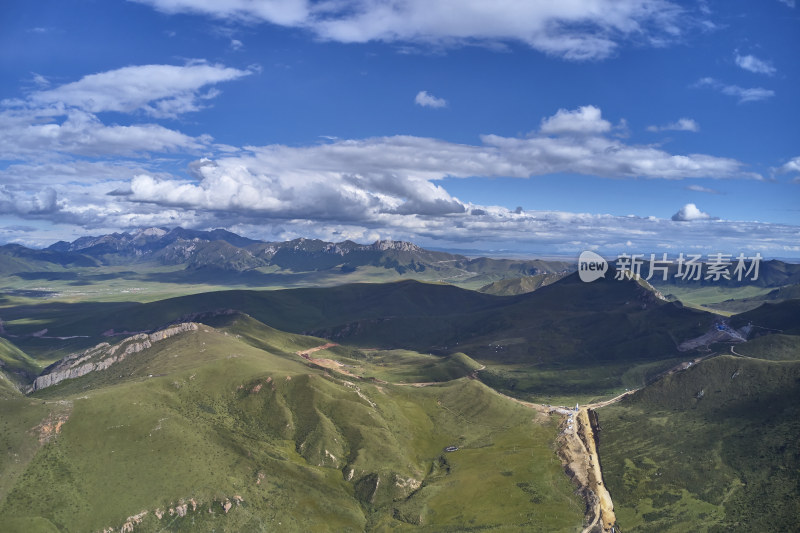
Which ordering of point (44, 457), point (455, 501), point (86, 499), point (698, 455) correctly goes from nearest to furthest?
point (86, 499), point (44, 457), point (455, 501), point (698, 455)

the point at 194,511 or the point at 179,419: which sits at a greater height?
the point at 179,419

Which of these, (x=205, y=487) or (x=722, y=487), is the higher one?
(x=722, y=487)

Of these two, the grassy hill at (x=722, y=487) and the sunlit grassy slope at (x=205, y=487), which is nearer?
the sunlit grassy slope at (x=205, y=487)

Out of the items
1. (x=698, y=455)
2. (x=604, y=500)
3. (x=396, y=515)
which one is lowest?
(x=396, y=515)

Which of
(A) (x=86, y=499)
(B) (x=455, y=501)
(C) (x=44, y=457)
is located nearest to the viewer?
(A) (x=86, y=499)

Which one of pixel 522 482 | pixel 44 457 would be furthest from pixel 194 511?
pixel 522 482

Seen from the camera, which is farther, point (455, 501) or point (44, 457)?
point (455, 501)

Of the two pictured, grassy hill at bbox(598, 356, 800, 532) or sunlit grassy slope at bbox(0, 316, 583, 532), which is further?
grassy hill at bbox(598, 356, 800, 532)

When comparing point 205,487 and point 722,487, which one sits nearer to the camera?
point 205,487

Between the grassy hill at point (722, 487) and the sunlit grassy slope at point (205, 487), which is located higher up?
the grassy hill at point (722, 487)

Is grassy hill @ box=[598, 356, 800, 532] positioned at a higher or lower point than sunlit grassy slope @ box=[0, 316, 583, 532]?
higher

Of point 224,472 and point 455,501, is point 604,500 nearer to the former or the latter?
point 455,501
